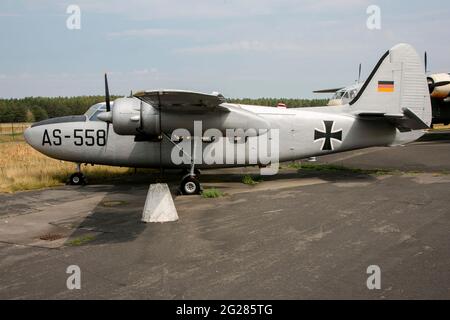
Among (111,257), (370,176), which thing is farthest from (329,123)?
(111,257)

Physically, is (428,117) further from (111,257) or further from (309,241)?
(111,257)

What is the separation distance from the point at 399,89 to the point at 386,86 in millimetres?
438

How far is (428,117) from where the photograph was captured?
14086 mm

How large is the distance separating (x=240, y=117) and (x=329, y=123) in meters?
3.33

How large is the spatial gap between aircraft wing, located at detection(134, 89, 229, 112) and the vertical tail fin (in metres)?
5.37

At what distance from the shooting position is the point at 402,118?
1355 centimetres

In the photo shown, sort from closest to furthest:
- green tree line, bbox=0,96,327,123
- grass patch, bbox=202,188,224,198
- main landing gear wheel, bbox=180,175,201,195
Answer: grass patch, bbox=202,188,224,198 < main landing gear wheel, bbox=180,175,201,195 < green tree line, bbox=0,96,327,123

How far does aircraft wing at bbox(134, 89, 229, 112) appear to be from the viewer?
33.6 feet

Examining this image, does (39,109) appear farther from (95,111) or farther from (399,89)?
(399,89)

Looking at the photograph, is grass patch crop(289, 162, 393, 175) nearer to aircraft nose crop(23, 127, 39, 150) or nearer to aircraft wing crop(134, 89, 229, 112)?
aircraft wing crop(134, 89, 229, 112)

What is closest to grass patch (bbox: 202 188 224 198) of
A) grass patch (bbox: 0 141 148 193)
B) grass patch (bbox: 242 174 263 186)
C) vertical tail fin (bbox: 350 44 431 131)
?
grass patch (bbox: 242 174 263 186)

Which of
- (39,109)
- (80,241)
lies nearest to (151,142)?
(80,241)

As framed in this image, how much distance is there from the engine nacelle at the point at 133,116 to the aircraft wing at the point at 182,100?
42 centimetres

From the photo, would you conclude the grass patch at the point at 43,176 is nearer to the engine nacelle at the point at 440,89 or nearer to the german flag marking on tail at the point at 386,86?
the german flag marking on tail at the point at 386,86
